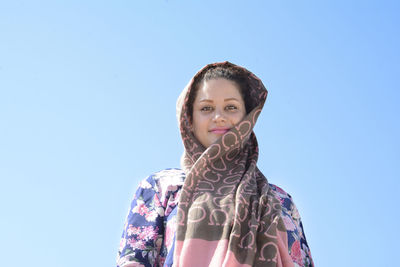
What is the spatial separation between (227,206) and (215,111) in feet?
2.85

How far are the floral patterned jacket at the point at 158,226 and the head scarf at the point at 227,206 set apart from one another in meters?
0.17

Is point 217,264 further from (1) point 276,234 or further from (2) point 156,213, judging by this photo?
(2) point 156,213

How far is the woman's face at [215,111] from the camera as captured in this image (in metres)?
4.43

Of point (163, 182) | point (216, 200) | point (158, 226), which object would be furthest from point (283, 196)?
point (158, 226)

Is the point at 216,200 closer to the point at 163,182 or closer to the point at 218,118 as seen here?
the point at 163,182

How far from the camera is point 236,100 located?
452 centimetres

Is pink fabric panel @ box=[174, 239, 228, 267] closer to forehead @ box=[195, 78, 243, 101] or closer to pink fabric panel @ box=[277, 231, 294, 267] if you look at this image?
pink fabric panel @ box=[277, 231, 294, 267]

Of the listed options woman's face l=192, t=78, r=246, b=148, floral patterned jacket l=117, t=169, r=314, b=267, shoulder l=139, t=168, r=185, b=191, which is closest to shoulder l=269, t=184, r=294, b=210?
floral patterned jacket l=117, t=169, r=314, b=267

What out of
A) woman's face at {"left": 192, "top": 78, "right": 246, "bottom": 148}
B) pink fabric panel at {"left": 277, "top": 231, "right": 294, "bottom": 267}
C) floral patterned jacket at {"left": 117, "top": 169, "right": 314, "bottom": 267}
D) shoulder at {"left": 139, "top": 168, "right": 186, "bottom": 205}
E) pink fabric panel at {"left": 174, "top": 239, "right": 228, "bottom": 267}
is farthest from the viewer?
woman's face at {"left": 192, "top": 78, "right": 246, "bottom": 148}

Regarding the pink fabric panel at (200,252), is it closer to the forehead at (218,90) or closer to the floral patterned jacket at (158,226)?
the floral patterned jacket at (158,226)

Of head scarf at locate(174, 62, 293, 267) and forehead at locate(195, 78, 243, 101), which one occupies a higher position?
forehead at locate(195, 78, 243, 101)

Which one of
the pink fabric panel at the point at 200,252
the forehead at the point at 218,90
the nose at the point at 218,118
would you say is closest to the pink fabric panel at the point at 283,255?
the pink fabric panel at the point at 200,252

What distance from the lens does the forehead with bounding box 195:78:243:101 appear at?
450cm

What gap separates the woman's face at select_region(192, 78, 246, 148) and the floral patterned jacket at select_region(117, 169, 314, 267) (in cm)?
37
